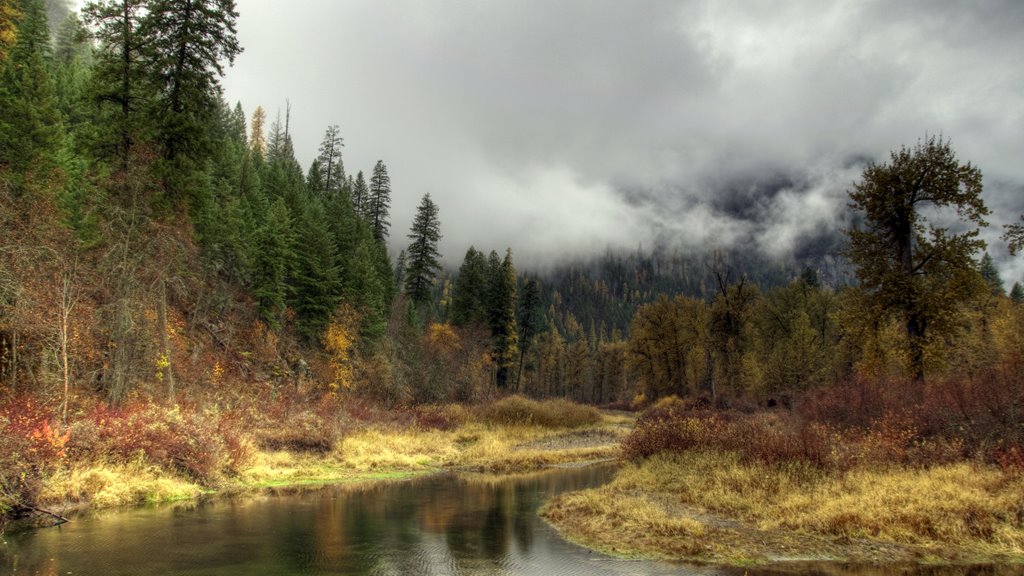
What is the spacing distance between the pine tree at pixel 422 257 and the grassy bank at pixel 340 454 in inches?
1009

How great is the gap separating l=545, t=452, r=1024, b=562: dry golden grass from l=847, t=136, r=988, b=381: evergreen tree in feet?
42.4

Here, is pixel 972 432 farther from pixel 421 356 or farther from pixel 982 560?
pixel 421 356

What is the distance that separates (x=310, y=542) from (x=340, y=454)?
14501 millimetres

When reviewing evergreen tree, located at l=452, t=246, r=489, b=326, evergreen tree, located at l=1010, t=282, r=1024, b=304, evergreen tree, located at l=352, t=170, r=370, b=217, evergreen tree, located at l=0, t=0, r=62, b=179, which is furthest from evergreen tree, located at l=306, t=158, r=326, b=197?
evergreen tree, located at l=1010, t=282, r=1024, b=304

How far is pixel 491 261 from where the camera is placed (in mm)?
76438

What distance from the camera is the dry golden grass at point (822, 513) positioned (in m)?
11.2

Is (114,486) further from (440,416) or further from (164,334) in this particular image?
(440,416)

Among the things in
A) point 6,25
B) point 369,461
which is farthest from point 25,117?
point 369,461

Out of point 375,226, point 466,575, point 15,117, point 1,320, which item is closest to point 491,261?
point 375,226

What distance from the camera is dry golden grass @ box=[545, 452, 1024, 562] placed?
11.2 metres

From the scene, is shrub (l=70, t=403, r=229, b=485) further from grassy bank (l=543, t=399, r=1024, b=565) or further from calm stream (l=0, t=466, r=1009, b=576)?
grassy bank (l=543, t=399, r=1024, b=565)

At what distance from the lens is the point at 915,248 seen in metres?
26.4

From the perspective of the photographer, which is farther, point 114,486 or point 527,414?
point 527,414

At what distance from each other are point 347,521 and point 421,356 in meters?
37.9
